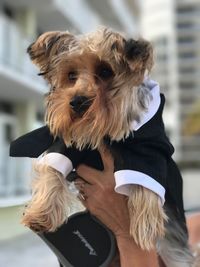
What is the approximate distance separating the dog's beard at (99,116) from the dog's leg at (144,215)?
242mm

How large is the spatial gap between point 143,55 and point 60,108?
1.31 feet

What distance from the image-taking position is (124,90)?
94.7 inches

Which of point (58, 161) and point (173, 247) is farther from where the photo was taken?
point (173, 247)

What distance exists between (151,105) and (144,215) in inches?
17.5

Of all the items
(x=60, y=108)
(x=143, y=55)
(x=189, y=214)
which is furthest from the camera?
(x=189, y=214)

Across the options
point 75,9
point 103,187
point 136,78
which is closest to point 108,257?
point 103,187

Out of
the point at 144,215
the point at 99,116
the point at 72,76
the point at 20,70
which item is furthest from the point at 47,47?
the point at 20,70

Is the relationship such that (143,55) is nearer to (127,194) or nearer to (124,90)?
(124,90)

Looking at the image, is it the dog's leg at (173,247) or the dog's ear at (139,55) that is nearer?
the dog's ear at (139,55)

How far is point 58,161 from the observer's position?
2539mm

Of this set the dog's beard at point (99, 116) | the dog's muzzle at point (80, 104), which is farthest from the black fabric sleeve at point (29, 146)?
the dog's muzzle at point (80, 104)

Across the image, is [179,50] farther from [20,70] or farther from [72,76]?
[72,76]

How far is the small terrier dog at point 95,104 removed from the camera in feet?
7.70

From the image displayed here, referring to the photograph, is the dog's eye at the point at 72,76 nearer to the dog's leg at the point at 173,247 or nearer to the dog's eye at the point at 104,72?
the dog's eye at the point at 104,72
